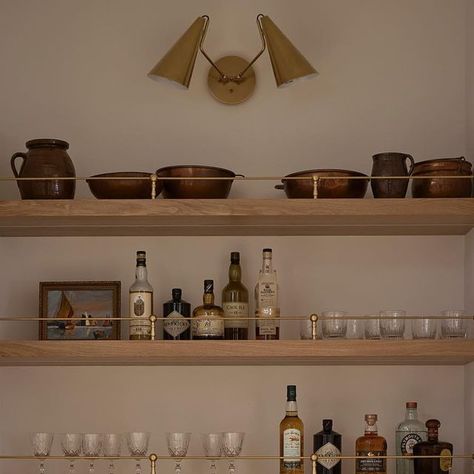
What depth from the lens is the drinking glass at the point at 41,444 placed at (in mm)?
2783

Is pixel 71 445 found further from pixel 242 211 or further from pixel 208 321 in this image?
pixel 242 211

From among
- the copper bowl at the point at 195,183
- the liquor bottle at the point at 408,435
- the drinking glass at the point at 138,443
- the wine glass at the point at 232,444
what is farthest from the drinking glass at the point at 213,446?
the copper bowl at the point at 195,183

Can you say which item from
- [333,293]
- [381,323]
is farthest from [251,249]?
[381,323]

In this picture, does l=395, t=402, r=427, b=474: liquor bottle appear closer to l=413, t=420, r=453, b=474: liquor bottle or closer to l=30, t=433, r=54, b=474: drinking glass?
l=413, t=420, r=453, b=474: liquor bottle

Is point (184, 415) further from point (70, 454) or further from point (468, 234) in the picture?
point (468, 234)

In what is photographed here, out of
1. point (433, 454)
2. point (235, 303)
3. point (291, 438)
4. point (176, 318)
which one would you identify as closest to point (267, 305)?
point (235, 303)

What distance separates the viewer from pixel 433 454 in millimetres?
2773

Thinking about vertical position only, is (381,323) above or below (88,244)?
below

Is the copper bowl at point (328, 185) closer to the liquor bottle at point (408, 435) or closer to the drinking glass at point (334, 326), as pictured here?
the drinking glass at point (334, 326)

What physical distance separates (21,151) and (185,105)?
48 centimetres

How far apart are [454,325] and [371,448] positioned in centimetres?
Answer: 39

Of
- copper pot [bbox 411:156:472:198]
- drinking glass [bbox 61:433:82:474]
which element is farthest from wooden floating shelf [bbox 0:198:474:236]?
drinking glass [bbox 61:433:82:474]

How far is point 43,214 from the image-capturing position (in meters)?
2.79

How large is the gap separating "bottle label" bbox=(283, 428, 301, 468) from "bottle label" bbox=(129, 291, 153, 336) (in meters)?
0.45
